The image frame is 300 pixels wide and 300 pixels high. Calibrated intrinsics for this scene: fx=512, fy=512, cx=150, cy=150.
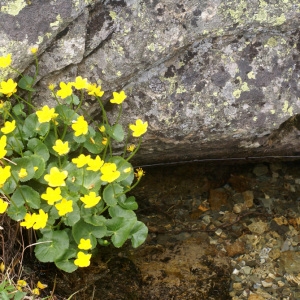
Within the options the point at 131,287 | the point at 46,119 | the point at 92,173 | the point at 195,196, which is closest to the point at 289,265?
the point at 195,196

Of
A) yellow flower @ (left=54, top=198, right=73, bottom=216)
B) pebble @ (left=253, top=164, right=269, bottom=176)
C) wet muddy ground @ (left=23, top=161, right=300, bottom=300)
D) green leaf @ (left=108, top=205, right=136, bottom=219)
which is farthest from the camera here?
pebble @ (left=253, top=164, right=269, bottom=176)

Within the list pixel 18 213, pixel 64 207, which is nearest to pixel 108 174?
pixel 64 207

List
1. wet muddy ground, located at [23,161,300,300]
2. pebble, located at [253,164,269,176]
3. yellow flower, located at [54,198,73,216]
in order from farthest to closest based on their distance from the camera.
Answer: pebble, located at [253,164,269,176]
wet muddy ground, located at [23,161,300,300]
yellow flower, located at [54,198,73,216]

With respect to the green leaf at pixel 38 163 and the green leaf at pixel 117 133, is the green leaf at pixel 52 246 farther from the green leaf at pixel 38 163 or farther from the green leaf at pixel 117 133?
the green leaf at pixel 117 133

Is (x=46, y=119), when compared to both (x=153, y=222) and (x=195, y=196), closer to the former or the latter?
(x=153, y=222)

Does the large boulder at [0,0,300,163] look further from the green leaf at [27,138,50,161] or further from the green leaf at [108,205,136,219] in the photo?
the green leaf at [108,205,136,219]

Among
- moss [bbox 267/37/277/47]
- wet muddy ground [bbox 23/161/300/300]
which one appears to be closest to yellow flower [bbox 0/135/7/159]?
Answer: wet muddy ground [bbox 23/161/300/300]
